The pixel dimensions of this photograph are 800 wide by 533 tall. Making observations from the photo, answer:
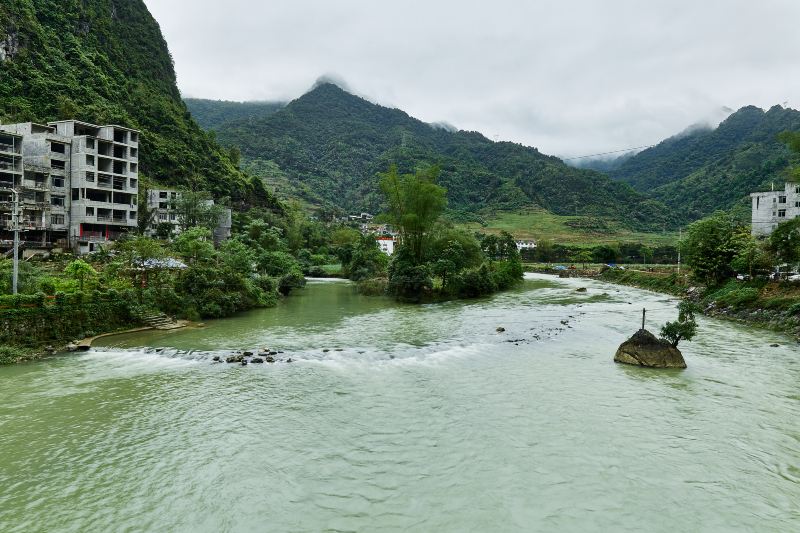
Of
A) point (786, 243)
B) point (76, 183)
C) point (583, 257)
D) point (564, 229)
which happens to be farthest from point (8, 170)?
point (564, 229)

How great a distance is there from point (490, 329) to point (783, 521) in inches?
857

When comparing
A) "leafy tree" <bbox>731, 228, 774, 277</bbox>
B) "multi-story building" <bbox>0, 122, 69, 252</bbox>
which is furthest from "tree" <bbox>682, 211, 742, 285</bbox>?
"multi-story building" <bbox>0, 122, 69, 252</bbox>

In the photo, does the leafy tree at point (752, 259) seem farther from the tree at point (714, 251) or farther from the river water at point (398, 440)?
the river water at point (398, 440)

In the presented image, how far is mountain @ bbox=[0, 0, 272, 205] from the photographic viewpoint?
71.9 m

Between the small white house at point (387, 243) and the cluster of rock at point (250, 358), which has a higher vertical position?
the small white house at point (387, 243)

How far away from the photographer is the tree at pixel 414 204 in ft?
172

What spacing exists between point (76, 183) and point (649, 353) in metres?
58.9

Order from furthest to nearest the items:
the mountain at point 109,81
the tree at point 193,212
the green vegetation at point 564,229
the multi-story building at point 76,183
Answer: the green vegetation at point 564,229, the mountain at point 109,81, the tree at point 193,212, the multi-story building at point 76,183

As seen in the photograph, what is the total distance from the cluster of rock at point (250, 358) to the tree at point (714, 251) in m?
42.2

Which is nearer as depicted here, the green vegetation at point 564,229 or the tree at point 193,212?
the tree at point 193,212

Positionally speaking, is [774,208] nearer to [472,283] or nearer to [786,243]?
[786,243]

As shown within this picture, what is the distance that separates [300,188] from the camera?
562 ft

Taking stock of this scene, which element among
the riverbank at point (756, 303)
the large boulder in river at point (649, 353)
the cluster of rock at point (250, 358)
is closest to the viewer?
the large boulder in river at point (649, 353)

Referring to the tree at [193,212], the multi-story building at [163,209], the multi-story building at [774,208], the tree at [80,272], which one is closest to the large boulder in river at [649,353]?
the tree at [80,272]
